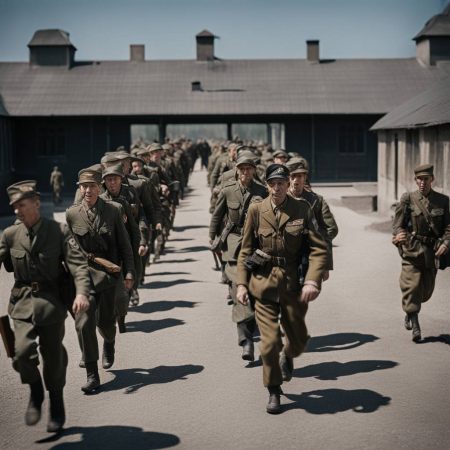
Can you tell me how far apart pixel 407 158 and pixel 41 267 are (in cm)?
1716

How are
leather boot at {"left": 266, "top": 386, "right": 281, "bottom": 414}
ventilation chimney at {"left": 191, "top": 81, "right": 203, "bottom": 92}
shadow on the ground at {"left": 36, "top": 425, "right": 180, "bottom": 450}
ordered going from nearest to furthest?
1. shadow on the ground at {"left": 36, "top": 425, "right": 180, "bottom": 450}
2. leather boot at {"left": 266, "top": 386, "right": 281, "bottom": 414}
3. ventilation chimney at {"left": 191, "top": 81, "right": 203, "bottom": 92}

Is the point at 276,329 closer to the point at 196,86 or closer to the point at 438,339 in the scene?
the point at 438,339

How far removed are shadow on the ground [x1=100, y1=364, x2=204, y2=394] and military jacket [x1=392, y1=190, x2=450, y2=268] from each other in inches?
113

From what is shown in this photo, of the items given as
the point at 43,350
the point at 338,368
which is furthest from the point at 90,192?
the point at 338,368

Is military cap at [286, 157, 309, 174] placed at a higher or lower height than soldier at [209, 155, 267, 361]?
higher

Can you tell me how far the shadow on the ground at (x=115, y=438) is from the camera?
567cm

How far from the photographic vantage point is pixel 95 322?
7.23 meters

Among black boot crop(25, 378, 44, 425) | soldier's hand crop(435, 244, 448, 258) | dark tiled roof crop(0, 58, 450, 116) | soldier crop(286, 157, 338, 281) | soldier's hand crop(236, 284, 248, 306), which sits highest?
dark tiled roof crop(0, 58, 450, 116)

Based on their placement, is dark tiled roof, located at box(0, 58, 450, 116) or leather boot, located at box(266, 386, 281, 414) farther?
dark tiled roof, located at box(0, 58, 450, 116)

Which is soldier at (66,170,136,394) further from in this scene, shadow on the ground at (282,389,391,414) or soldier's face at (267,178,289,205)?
shadow on the ground at (282,389,391,414)

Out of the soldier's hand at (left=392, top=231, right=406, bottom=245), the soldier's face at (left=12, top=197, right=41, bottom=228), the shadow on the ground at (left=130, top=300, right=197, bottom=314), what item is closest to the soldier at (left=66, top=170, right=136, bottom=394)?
the soldier's face at (left=12, top=197, right=41, bottom=228)

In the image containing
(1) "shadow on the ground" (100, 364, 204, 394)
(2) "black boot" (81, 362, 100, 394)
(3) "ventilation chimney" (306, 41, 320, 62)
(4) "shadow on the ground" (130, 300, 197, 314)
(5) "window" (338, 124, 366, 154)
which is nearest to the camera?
(2) "black boot" (81, 362, 100, 394)

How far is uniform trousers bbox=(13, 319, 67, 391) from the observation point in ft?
19.5

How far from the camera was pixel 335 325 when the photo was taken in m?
9.60
